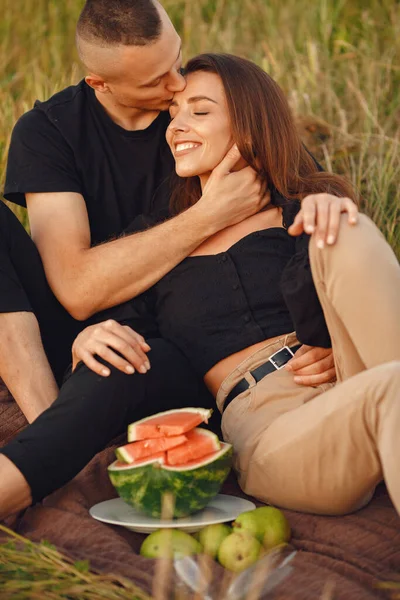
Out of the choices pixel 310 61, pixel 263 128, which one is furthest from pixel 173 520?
pixel 310 61

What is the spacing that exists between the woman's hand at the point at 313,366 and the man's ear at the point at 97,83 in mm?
1944

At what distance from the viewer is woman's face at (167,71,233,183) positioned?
4.50 m

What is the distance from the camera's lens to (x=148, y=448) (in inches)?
146

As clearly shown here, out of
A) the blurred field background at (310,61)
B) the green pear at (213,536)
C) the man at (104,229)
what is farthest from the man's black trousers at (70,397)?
the blurred field background at (310,61)

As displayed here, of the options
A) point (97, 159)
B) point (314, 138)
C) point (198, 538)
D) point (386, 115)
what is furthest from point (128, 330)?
point (386, 115)

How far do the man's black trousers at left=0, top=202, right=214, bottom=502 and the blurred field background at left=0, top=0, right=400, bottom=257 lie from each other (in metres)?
1.87

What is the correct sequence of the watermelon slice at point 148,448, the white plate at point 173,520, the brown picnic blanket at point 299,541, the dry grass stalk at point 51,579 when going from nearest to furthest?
the dry grass stalk at point 51,579 < the brown picnic blanket at point 299,541 < the white plate at point 173,520 < the watermelon slice at point 148,448

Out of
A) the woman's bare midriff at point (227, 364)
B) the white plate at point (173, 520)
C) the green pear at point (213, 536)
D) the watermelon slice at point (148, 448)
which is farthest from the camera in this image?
the woman's bare midriff at point (227, 364)

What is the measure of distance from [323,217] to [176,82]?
1.48 m

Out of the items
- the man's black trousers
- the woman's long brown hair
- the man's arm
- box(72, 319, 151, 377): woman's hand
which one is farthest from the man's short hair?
box(72, 319, 151, 377): woman's hand

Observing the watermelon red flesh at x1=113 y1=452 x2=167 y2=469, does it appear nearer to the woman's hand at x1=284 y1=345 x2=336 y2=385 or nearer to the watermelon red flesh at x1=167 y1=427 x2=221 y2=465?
the watermelon red flesh at x1=167 y1=427 x2=221 y2=465

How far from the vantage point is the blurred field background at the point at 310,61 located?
672 cm

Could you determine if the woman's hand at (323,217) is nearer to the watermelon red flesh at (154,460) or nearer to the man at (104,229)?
the man at (104,229)

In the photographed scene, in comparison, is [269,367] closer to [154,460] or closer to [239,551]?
[154,460]
